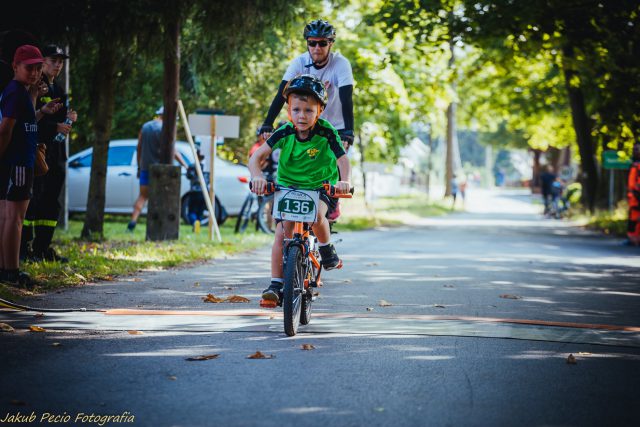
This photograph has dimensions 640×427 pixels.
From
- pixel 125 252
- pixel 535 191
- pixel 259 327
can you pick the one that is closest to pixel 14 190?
pixel 259 327

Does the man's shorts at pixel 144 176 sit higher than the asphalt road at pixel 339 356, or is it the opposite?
the man's shorts at pixel 144 176

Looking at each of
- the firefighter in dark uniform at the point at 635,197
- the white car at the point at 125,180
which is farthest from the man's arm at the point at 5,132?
the firefighter in dark uniform at the point at 635,197

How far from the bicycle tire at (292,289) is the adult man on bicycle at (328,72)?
1.91m

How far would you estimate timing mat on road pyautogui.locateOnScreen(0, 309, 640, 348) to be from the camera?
20.5 ft

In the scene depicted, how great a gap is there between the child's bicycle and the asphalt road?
0.56 ft

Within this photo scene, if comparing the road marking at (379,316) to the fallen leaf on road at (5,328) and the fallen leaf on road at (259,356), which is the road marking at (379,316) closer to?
the fallen leaf on road at (5,328)

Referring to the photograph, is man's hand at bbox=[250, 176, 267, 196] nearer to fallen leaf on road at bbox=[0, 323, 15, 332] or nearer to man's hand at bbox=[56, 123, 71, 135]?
fallen leaf on road at bbox=[0, 323, 15, 332]

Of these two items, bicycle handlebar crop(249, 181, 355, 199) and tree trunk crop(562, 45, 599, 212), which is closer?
bicycle handlebar crop(249, 181, 355, 199)

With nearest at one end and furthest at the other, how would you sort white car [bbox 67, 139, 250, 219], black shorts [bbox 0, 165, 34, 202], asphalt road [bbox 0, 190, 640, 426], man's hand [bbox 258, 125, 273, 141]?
asphalt road [bbox 0, 190, 640, 426] → man's hand [bbox 258, 125, 273, 141] → black shorts [bbox 0, 165, 34, 202] → white car [bbox 67, 139, 250, 219]

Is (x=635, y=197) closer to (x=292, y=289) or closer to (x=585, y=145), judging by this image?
(x=292, y=289)

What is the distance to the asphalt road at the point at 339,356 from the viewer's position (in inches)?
163

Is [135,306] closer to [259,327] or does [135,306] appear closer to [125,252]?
[259,327]

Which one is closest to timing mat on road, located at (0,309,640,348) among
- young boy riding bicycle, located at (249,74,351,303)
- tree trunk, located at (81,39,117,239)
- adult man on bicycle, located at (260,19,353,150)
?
young boy riding bicycle, located at (249,74,351,303)

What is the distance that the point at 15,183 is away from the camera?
25.3 feet
